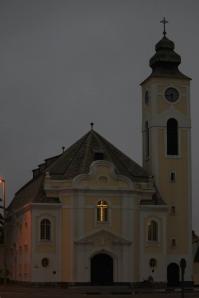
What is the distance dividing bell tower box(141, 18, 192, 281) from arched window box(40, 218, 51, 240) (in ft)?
37.2

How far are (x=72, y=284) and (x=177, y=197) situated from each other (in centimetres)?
1362

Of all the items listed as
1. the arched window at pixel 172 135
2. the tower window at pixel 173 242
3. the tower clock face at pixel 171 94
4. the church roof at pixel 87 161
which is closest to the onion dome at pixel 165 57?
the tower clock face at pixel 171 94

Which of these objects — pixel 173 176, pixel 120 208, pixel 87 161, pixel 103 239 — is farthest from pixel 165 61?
pixel 103 239

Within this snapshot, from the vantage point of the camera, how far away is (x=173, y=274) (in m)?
74.4

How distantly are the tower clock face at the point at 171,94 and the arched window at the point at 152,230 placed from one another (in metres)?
12.3

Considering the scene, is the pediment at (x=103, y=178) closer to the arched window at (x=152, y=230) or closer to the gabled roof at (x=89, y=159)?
the gabled roof at (x=89, y=159)

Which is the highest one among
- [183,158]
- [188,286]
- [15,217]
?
[183,158]

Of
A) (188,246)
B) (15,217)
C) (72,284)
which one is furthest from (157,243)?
(15,217)

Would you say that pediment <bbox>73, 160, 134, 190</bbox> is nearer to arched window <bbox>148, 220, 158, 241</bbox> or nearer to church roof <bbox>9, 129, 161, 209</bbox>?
church roof <bbox>9, 129, 161, 209</bbox>

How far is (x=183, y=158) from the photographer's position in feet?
252

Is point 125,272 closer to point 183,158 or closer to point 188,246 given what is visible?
point 188,246

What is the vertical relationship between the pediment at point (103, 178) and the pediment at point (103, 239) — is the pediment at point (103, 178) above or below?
above

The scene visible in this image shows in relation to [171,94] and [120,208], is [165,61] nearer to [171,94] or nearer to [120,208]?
[171,94]

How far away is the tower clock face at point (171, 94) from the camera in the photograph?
254 ft
